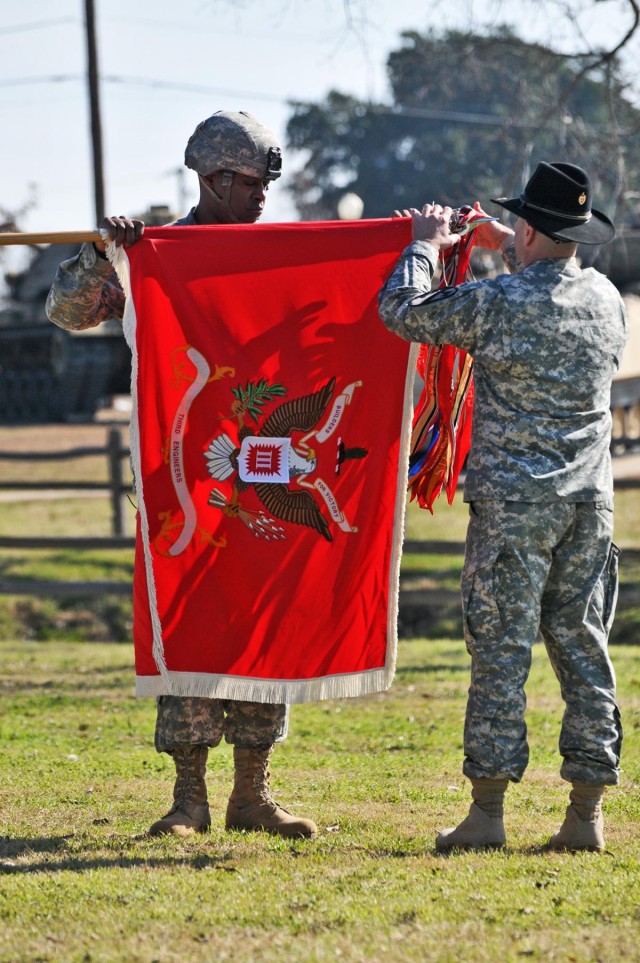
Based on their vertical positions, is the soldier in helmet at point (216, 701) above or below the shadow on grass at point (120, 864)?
above

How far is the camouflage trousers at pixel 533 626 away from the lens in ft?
14.2

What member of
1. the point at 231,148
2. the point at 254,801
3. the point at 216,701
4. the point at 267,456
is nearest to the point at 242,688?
the point at 216,701

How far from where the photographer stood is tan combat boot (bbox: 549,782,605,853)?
442cm

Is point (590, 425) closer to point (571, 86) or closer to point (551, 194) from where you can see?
point (551, 194)

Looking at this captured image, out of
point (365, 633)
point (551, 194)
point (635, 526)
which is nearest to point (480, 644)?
point (365, 633)

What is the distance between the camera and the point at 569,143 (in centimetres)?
1220

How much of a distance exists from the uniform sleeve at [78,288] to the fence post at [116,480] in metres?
9.75

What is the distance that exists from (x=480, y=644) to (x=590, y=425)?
82 centimetres

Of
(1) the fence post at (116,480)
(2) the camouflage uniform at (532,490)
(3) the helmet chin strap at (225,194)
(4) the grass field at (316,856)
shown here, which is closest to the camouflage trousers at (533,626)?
(2) the camouflage uniform at (532,490)

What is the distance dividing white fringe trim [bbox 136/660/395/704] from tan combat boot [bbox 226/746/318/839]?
236 mm

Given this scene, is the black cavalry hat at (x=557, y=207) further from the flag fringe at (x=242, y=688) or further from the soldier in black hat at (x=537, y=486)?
the flag fringe at (x=242, y=688)

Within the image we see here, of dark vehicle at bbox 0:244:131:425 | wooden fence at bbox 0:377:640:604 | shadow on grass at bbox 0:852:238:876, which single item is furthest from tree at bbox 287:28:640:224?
dark vehicle at bbox 0:244:131:425

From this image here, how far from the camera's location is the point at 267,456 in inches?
189

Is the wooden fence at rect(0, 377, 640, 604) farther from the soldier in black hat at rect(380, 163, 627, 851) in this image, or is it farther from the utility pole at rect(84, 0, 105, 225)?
the soldier in black hat at rect(380, 163, 627, 851)
